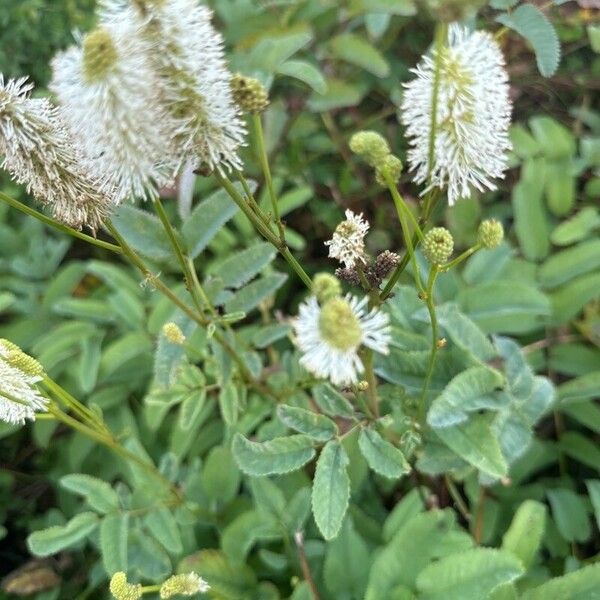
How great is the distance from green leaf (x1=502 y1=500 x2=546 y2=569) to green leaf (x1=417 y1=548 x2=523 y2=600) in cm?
12

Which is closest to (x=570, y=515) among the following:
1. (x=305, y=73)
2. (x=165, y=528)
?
(x=165, y=528)

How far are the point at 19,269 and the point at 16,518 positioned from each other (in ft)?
1.96

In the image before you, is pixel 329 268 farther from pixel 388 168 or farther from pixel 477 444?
pixel 388 168

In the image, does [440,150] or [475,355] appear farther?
[475,355]

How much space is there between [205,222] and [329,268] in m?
0.70

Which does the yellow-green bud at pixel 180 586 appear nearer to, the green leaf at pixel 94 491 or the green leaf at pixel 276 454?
the green leaf at pixel 276 454

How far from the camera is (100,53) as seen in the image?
0.67 m

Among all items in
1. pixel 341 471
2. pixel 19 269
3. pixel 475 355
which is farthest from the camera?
pixel 19 269

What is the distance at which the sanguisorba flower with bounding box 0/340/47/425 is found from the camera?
844 mm

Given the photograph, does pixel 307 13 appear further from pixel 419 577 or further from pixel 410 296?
pixel 419 577

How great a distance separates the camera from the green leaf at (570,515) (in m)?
1.29

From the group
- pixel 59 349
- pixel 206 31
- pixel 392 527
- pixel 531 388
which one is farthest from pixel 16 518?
pixel 206 31

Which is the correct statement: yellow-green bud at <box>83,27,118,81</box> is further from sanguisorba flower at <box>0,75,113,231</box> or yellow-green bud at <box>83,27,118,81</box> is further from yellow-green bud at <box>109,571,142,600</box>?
yellow-green bud at <box>109,571,142,600</box>

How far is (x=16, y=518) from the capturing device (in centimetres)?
169
